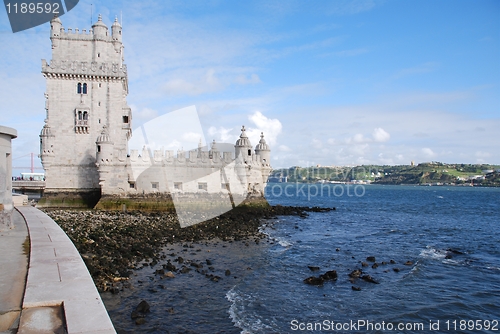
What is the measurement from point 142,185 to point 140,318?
21296mm

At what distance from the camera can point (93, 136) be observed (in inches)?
1202

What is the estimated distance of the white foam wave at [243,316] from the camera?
399 inches

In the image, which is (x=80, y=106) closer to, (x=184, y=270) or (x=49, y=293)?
(x=184, y=270)

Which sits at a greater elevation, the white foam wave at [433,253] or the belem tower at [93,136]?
the belem tower at [93,136]

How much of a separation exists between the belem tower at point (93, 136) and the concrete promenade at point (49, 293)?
66.2ft

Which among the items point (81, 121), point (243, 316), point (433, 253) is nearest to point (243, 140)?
point (81, 121)

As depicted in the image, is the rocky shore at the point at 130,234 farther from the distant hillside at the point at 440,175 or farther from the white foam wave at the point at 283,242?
the distant hillside at the point at 440,175

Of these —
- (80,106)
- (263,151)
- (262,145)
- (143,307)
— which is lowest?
(143,307)

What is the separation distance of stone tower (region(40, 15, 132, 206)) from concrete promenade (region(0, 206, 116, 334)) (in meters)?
21.6

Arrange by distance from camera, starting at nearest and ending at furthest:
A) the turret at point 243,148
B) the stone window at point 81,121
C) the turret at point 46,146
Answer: the turret at point 46,146 < the stone window at point 81,121 < the turret at point 243,148

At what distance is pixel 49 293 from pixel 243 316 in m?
6.08

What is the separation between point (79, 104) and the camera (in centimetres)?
3014

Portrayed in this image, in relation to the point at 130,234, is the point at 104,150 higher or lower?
higher

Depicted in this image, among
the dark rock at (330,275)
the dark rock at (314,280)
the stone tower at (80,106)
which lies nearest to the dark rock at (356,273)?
the dark rock at (330,275)
